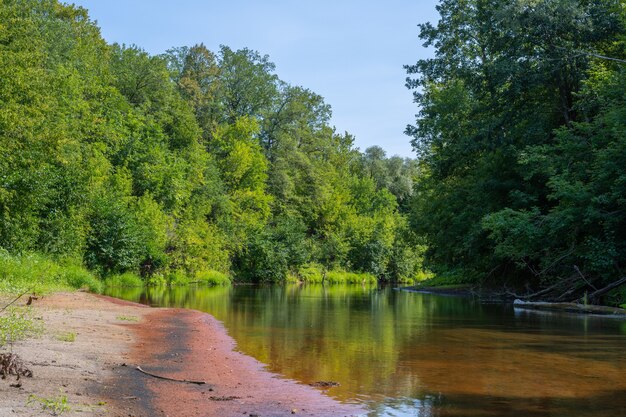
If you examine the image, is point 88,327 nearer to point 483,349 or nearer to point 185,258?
point 483,349

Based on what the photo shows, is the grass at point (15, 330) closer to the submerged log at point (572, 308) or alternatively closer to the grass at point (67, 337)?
the grass at point (67, 337)

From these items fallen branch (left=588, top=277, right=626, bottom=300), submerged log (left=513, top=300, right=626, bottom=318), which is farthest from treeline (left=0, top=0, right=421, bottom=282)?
fallen branch (left=588, top=277, right=626, bottom=300)

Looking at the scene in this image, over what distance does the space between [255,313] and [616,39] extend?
21686 mm

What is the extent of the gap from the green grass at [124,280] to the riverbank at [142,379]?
81.8 ft

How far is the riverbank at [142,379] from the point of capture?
284 inches

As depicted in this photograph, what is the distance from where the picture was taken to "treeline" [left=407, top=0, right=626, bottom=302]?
85.7 ft

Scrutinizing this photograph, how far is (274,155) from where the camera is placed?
73062mm

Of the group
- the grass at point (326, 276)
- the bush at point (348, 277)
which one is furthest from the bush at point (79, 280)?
the bush at point (348, 277)

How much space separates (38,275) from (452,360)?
59.7ft

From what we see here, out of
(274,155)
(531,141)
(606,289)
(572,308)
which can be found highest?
(274,155)

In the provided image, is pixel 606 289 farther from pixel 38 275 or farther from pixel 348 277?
pixel 348 277

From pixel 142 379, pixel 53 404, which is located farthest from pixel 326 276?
pixel 53 404

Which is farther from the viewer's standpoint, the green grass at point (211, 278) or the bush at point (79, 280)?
the green grass at point (211, 278)

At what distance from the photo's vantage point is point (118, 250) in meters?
40.1
